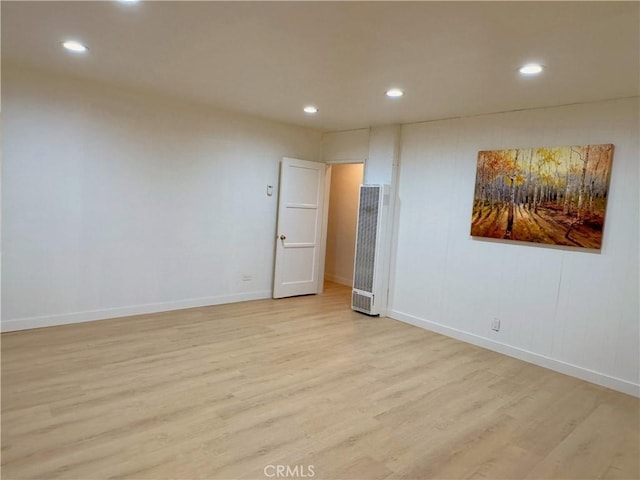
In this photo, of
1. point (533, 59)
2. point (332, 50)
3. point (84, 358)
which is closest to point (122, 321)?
point (84, 358)

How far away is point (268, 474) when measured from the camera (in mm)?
2107

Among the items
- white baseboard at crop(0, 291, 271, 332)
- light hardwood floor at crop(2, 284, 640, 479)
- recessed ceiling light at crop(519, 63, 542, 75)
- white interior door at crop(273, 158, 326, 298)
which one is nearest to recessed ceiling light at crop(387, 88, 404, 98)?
recessed ceiling light at crop(519, 63, 542, 75)

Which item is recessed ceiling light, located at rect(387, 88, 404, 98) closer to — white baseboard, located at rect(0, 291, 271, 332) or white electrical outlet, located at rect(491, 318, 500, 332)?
white electrical outlet, located at rect(491, 318, 500, 332)

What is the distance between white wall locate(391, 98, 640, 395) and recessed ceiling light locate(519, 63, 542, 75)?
1012 mm

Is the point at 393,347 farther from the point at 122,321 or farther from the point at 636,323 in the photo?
the point at 122,321

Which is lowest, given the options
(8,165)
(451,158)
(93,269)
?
(93,269)

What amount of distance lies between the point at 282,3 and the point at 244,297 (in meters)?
4.11

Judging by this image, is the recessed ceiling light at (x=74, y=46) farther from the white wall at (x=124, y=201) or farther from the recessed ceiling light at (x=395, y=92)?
the recessed ceiling light at (x=395, y=92)

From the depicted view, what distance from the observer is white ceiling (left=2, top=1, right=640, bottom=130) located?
Answer: 7.40 feet

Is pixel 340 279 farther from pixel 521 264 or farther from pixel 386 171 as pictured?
pixel 521 264

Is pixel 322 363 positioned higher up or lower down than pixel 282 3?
lower down

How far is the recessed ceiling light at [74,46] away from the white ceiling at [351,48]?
7 centimetres

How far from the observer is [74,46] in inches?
123

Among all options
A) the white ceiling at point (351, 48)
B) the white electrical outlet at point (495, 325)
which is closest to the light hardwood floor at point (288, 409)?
the white electrical outlet at point (495, 325)
